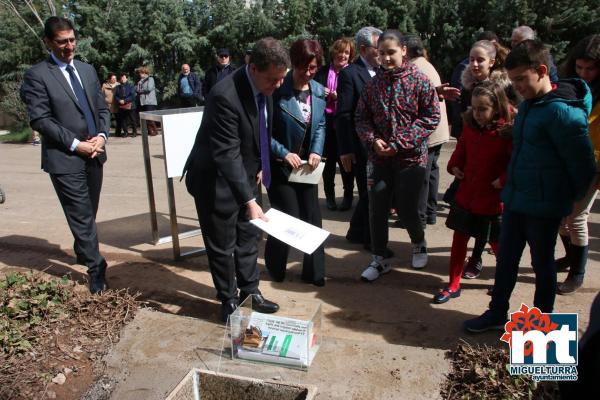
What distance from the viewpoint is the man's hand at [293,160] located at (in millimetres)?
4074

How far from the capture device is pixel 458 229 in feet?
12.7

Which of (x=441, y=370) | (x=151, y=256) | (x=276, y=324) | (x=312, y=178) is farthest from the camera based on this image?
(x=151, y=256)

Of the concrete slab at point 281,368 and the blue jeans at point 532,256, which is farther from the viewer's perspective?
the blue jeans at point 532,256

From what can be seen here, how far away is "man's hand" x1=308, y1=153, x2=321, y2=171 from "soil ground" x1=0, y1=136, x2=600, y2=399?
0.94 metres

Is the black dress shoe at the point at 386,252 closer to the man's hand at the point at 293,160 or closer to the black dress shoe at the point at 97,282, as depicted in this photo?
the man's hand at the point at 293,160

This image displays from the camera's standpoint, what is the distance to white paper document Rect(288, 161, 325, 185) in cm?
416

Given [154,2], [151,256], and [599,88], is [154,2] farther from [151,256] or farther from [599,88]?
[599,88]

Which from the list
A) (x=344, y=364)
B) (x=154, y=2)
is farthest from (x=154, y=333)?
(x=154, y=2)

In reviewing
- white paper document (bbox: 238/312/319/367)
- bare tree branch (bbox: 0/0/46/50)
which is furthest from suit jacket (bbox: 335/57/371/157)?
bare tree branch (bbox: 0/0/46/50)

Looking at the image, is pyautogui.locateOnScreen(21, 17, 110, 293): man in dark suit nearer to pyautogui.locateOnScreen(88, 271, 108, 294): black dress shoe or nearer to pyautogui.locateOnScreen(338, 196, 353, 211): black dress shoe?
pyautogui.locateOnScreen(88, 271, 108, 294): black dress shoe

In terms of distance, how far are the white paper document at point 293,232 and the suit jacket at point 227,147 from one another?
21cm

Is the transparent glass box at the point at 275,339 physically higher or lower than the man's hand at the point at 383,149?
lower

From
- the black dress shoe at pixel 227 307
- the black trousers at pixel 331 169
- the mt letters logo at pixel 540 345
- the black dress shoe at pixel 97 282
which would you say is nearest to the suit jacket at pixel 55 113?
the black dress shoe at pixel 97 282

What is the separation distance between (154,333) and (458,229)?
2087 millimetres
